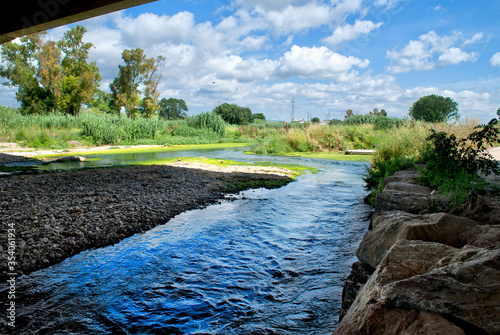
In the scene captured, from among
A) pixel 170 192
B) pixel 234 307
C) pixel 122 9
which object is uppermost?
pixel 122 9

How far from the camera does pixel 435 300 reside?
56.4 inches

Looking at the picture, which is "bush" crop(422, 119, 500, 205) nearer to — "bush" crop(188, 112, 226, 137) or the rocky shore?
the rocky shore

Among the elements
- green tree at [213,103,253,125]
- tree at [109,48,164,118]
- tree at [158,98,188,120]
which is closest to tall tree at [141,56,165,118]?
tree at [109,48,164,118]

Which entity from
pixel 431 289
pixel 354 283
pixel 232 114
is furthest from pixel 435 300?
pixel 232 114

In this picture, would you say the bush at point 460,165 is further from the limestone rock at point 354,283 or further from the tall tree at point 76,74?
the tall tree at point 76,74

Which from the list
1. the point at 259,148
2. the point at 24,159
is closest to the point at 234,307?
the point at 24,159

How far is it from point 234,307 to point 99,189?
15.9 ft

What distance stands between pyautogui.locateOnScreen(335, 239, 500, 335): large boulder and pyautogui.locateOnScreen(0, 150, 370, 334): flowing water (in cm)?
103

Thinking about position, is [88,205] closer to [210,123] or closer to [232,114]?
[210,123]

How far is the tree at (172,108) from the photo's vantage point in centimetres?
8269

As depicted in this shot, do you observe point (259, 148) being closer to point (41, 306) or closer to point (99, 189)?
point (99, 189)

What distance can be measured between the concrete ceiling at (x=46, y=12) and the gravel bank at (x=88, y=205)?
2.77m

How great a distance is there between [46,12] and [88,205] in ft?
9.62

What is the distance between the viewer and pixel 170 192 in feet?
22.0
